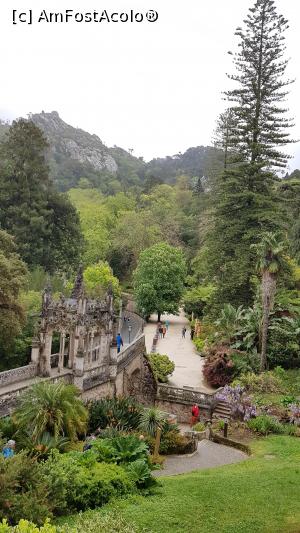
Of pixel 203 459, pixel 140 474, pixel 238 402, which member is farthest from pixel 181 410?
pixel 140 474

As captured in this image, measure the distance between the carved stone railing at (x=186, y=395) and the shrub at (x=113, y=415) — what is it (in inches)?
239

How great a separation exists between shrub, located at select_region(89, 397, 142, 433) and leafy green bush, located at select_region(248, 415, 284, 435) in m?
4.69

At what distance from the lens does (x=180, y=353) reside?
114ft

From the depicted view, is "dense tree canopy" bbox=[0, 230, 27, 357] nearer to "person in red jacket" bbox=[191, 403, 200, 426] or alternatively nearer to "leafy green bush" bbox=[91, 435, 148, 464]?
"person in red jacket" bbox=[191, 403, 200, 426]

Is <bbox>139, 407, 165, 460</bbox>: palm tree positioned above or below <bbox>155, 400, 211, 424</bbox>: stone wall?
above

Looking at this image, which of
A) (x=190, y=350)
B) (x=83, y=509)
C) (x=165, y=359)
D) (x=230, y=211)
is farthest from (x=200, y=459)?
(x=230, y=211)

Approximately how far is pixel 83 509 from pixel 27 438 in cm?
384

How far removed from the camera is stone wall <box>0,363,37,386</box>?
19328mm

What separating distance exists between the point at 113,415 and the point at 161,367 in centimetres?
939

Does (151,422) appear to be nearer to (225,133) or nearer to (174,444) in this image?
(174,444)

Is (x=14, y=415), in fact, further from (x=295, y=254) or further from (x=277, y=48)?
(x=295, y=254)

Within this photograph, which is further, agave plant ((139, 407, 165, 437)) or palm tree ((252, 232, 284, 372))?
palm tree ((252, 232, 284, 372))

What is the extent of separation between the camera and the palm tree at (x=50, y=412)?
15.2 meters

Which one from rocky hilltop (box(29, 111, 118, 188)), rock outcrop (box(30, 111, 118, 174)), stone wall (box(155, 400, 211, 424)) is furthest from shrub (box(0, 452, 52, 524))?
rock outcrop (box(30, 111, 118, 174))
